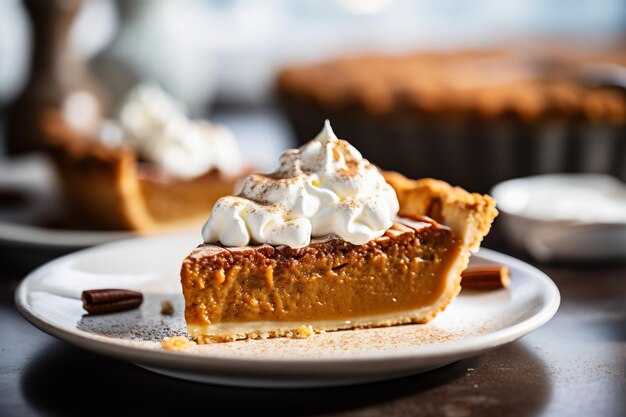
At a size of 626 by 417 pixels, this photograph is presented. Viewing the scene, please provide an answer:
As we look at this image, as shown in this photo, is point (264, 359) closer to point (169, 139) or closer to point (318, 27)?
point (169, 139)

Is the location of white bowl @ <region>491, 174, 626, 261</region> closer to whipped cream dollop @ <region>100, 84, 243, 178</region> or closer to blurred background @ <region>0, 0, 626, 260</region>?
blurred background @ <region>0, 0, 626, 260</region>

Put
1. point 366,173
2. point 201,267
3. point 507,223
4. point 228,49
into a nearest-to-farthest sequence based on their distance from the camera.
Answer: point 201,267
point 366,173
point 507,223
point 228,49

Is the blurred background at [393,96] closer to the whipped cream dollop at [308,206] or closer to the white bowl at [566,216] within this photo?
the white bowl at [566,216]

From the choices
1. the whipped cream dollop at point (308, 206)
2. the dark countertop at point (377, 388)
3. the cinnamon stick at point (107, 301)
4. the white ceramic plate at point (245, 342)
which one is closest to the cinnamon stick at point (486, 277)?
the white ceramic plate at point (245, 342)

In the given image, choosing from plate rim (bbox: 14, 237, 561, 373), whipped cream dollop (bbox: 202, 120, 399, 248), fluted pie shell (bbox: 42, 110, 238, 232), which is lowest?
fluted pie shell (bbox: 42, 110, 238, 232)

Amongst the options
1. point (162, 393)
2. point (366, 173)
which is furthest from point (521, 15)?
point (162, 393)

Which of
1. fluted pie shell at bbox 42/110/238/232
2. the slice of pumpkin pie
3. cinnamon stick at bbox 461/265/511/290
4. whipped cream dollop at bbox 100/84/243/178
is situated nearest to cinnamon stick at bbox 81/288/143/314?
the slice of pumpkin pie

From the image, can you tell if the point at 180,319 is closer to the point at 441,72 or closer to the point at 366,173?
the point at 366,173
